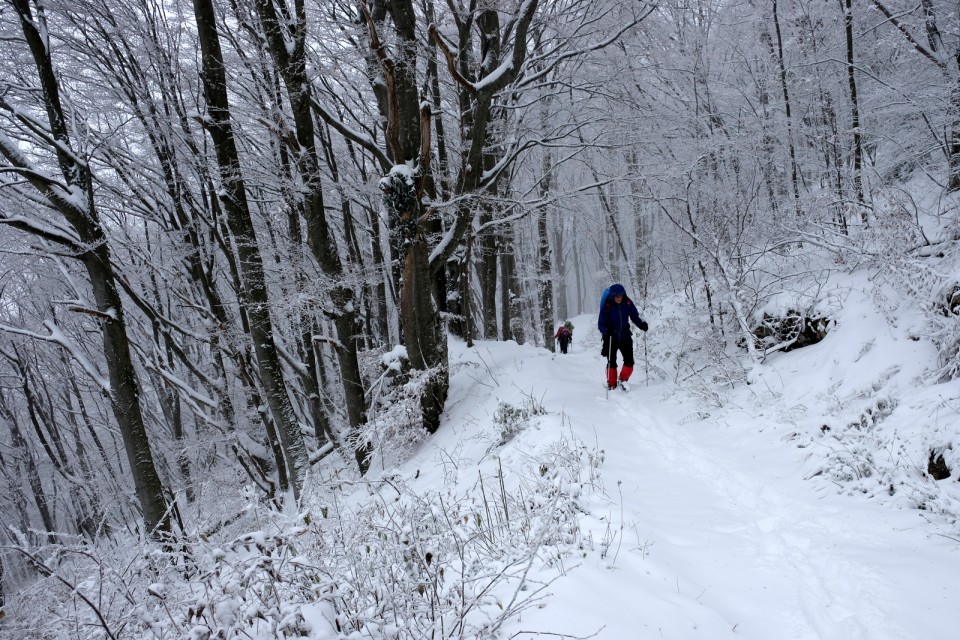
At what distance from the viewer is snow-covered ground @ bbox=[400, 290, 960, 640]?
254cm

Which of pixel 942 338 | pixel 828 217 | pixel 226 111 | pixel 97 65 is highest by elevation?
pixel 97 65

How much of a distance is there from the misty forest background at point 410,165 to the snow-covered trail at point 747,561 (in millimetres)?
2059

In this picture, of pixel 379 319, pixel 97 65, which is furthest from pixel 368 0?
pixel 379 319

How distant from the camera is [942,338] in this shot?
15.7ft

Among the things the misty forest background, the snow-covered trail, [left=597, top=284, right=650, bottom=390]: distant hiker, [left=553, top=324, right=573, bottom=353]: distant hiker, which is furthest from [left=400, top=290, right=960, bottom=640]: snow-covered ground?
[left=553, top=324, right=573, bottom=353]: distant hiker

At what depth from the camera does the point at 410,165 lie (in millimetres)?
7508

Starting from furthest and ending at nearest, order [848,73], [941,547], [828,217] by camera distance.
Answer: [848,73] < [828,217] < [941,547]

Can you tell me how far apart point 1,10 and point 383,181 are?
16.8 feet

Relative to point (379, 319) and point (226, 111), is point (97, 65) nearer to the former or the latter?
point (226, 111)

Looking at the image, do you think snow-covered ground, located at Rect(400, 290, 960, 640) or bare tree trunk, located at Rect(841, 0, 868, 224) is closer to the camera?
snow-covered ground, located at Rect(400, 290, 960, 640)

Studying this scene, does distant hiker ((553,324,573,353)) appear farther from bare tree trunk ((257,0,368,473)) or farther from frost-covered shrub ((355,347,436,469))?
frost-covered shrub ((355,347,436,469))

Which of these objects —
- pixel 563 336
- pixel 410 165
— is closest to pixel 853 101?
pixel 410 165

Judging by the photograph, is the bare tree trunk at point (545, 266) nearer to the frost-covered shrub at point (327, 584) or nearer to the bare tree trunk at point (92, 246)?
the bare tree trunk at point (92, 246)

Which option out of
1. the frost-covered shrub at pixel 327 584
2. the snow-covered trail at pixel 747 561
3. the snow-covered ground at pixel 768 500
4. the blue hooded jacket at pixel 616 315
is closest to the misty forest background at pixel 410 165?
the snow-covered ground at pixel 768 500
